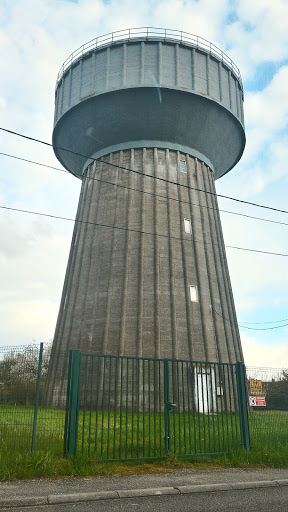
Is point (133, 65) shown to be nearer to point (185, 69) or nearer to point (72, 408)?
point (185, 69)

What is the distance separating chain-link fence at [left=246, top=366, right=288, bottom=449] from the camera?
35.3 feet

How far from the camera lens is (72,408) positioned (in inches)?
322

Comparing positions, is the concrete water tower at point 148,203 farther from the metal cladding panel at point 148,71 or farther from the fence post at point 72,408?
the fence post at point 72,408

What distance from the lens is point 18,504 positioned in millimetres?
5871

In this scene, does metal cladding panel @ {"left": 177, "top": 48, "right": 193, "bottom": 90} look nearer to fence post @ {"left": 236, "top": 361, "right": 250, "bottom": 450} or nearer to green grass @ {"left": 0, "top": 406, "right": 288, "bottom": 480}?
fence post @ {"left": 236, "top": 361, "right": 250, "bottom": 450}

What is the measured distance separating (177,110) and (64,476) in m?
18.1

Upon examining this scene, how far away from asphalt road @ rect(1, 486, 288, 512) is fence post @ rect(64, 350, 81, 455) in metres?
1.90

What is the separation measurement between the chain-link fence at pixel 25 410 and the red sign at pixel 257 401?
5924 mm

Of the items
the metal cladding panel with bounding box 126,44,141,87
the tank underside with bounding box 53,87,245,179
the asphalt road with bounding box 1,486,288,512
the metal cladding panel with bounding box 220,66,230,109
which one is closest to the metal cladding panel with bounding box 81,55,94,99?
the tank underside with bounding box 53,87,245,179

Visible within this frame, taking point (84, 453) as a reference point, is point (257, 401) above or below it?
above

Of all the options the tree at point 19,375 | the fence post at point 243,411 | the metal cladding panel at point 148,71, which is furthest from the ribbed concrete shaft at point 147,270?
the tree at point 19,375

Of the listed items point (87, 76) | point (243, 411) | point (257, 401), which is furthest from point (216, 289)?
point (87, 76)

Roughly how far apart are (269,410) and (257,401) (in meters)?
0.40

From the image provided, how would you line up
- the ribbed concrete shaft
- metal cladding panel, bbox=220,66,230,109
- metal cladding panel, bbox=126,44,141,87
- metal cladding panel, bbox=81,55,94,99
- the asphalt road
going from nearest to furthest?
the asphalt road → the ribbed concrete shaft → metal cladding panel, bbox=126,44,141,87 → metal cladding panel, bbox=81,55,94,99 → metal cladding panel, bbox=220,66,230,109
